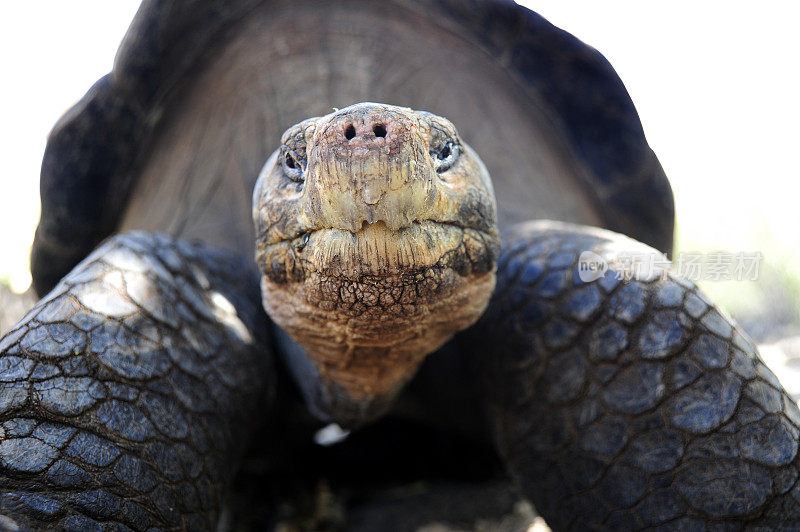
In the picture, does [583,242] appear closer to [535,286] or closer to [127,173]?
[535,286]

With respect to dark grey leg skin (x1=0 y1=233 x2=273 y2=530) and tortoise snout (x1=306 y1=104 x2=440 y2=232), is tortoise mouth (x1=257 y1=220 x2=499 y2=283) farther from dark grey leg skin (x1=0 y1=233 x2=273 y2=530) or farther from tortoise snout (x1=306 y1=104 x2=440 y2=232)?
dark grey leg skin (x1=0 y1=233 x2=273 y2=530)

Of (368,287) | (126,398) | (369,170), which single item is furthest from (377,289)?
(126,398)

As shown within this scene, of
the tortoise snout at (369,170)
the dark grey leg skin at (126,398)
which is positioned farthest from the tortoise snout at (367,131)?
the dark grey leg skin at (126,398)

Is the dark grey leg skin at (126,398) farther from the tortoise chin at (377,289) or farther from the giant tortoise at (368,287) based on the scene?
the tortoise chin at (377,289)

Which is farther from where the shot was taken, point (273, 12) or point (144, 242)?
point (273, 12)

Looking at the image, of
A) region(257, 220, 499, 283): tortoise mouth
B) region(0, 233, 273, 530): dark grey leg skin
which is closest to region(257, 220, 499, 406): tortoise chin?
region(257, 220, 499, 283): tortoise mouth

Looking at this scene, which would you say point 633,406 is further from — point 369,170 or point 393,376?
point 369,170

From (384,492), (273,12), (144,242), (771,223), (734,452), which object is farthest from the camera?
(771,223)

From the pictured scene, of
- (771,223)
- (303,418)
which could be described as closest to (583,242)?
(303,418)
